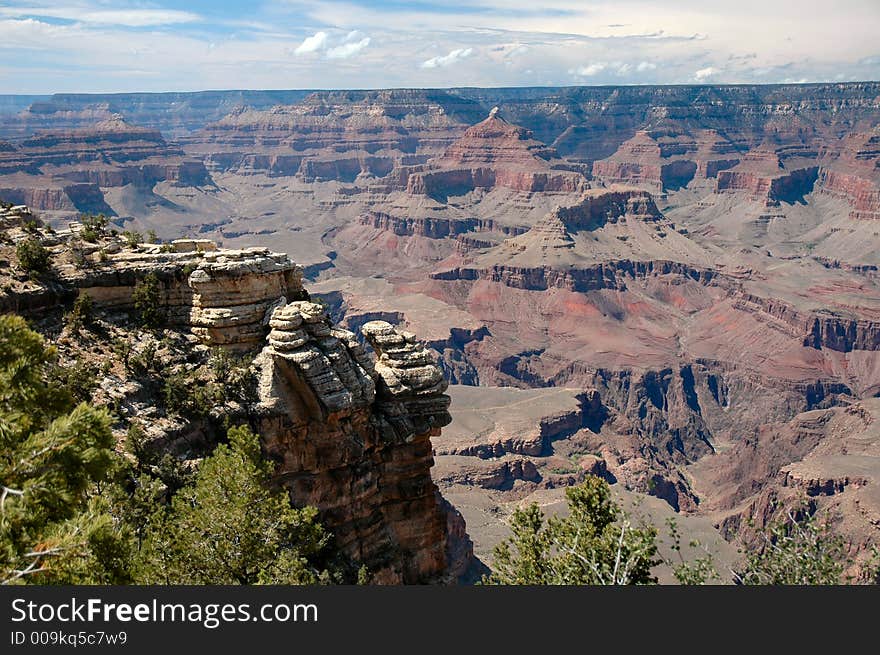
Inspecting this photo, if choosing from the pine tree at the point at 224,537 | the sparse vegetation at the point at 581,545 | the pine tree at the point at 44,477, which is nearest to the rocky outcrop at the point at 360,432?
the pine tree at the point at 224,537

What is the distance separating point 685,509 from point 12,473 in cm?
9761

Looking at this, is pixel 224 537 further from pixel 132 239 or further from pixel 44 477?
pixel 132 239

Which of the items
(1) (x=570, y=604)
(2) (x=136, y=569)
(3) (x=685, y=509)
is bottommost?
(3) (x=685, y=509)

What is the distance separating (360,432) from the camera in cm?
3622

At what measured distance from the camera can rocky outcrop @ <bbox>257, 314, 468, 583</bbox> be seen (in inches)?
1342

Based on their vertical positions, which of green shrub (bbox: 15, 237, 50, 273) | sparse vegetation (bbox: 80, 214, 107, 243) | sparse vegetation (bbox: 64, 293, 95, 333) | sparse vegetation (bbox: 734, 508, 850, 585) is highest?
sparse vegetation (bbox: 80, 214, 107, 243)

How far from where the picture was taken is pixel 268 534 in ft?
74.4

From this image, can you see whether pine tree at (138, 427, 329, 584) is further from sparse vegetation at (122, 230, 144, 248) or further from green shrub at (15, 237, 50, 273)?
sparse vegetation at (122, 230, 144, 248)

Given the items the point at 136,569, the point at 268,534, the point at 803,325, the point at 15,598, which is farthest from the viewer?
the point at 803,325

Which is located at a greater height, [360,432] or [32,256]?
[32,256]

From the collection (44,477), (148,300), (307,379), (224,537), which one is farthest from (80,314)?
(44,477)

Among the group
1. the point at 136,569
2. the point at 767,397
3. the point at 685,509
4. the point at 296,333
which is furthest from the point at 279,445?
the point at 767,397

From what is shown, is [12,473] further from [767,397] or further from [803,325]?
[803,325]

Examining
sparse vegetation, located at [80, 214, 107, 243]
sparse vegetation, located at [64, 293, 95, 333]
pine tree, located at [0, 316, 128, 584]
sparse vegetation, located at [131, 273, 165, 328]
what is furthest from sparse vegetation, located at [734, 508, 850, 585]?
sparse vegetation, located at [80, 214, 107, 243]
